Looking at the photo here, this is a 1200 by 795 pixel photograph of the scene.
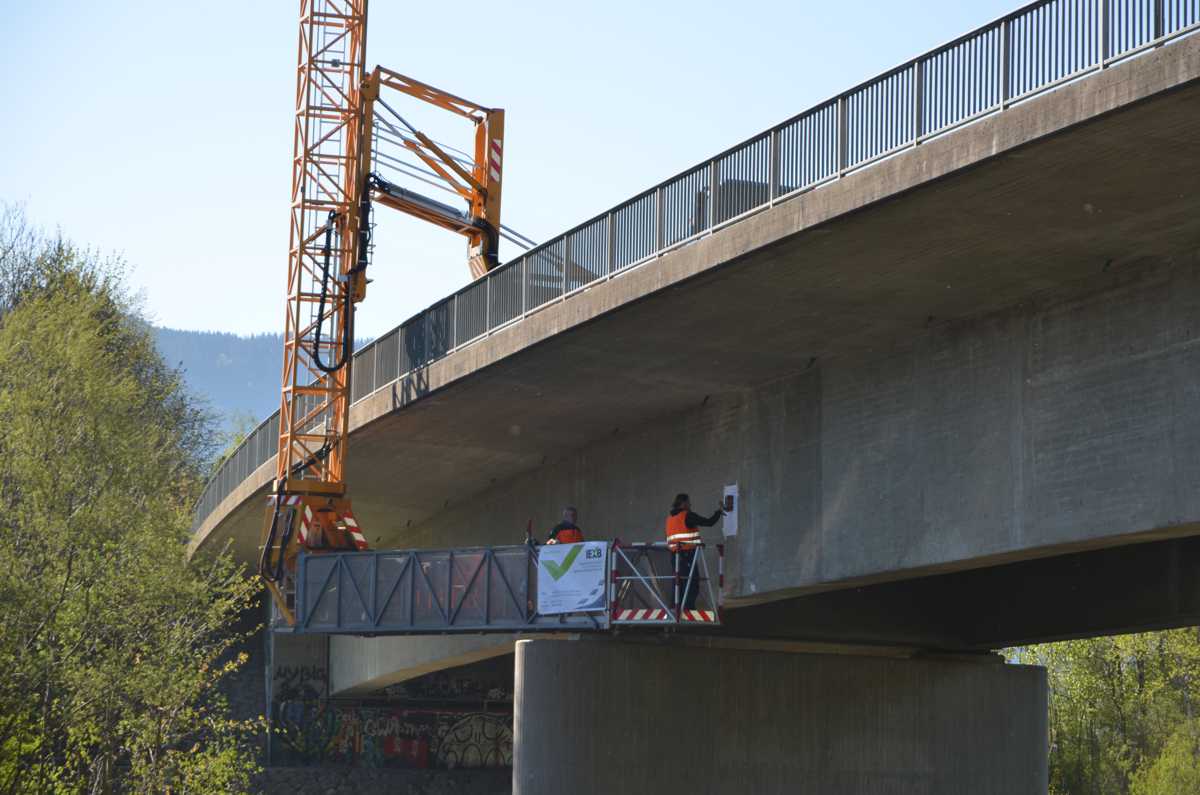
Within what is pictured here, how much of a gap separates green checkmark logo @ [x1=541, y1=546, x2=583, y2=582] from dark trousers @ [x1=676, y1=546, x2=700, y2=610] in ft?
5.13

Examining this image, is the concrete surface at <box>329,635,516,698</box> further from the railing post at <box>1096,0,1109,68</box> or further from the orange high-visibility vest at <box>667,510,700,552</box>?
the railing post at <box>1096,0,1109,68</box>

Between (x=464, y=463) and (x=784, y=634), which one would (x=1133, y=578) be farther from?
(x=464, y=463)

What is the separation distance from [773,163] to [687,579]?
20.6 ft

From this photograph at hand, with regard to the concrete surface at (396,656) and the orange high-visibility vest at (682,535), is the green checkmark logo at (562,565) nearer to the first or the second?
the orange high-visibility vest at (682,535)

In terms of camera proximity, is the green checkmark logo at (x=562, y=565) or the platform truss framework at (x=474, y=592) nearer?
the platform truss framework at (x=474, y=592)

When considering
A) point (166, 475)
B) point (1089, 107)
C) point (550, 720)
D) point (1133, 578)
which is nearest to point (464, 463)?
point (166, 475)

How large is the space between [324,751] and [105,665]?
72.2ft

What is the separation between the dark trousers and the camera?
74.5 ft

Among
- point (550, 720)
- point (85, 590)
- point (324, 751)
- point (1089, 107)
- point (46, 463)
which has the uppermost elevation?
point (1089, 107)

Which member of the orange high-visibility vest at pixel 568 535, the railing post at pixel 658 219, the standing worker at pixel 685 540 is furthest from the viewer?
the orange high-visibility vest at pixel 568 535

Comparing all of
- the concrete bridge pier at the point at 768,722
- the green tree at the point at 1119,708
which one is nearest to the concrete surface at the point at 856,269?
the concrete bridge pier at the point at 768,722

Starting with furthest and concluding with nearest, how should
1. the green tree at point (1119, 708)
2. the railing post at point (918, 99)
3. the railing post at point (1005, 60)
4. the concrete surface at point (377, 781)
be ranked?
1. the concrete surface at point (377, 781)
2. the green tree at point (1119, 708)
3. the railing post at point (918, 99)
4. the railing post at point (1005, 60)

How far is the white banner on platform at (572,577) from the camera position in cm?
2322

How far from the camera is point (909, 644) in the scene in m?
29.0
